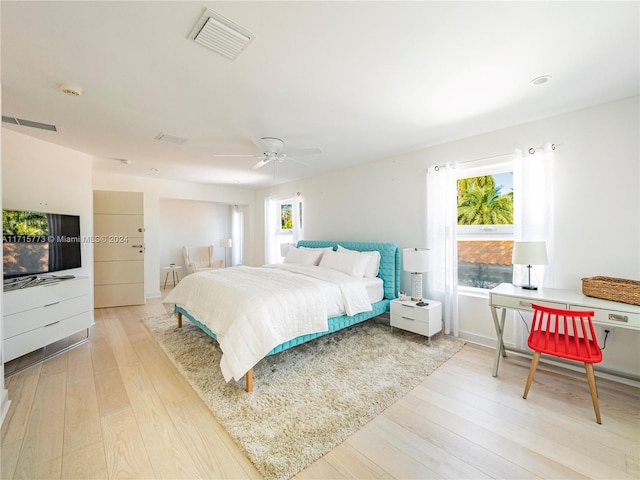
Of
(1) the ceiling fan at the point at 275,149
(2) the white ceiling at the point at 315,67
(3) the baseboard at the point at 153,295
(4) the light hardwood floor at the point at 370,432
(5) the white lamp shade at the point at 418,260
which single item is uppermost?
(2) the white ceiling at the point at 315,67

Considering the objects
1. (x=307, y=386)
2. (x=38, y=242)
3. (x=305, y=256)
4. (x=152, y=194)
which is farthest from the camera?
(x=152, y=194)

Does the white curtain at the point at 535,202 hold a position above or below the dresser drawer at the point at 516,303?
above

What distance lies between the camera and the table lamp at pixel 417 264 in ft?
10.4

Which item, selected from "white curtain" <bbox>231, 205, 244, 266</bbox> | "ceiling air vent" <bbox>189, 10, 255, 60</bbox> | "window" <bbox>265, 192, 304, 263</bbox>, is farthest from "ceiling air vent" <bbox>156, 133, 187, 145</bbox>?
"white curtain" <bbox>231, 205, 244, 266</bbox>

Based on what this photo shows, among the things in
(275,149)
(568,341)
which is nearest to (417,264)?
(568,341)

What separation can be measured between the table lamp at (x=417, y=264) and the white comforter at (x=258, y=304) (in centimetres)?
63

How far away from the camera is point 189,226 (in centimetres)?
691

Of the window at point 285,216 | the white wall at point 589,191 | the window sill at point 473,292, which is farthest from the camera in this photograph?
the window at point 285,216

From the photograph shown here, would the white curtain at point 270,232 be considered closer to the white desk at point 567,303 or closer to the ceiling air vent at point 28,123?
the ceiling air vent at point 28,123

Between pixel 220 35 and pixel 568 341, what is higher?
pixel 220 35

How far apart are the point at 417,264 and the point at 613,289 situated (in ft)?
5.23

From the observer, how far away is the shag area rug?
163 cm

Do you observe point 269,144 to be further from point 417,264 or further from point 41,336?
point 41,336

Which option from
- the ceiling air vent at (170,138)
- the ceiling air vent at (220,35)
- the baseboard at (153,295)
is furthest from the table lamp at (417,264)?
the baseboard at (153,295)
